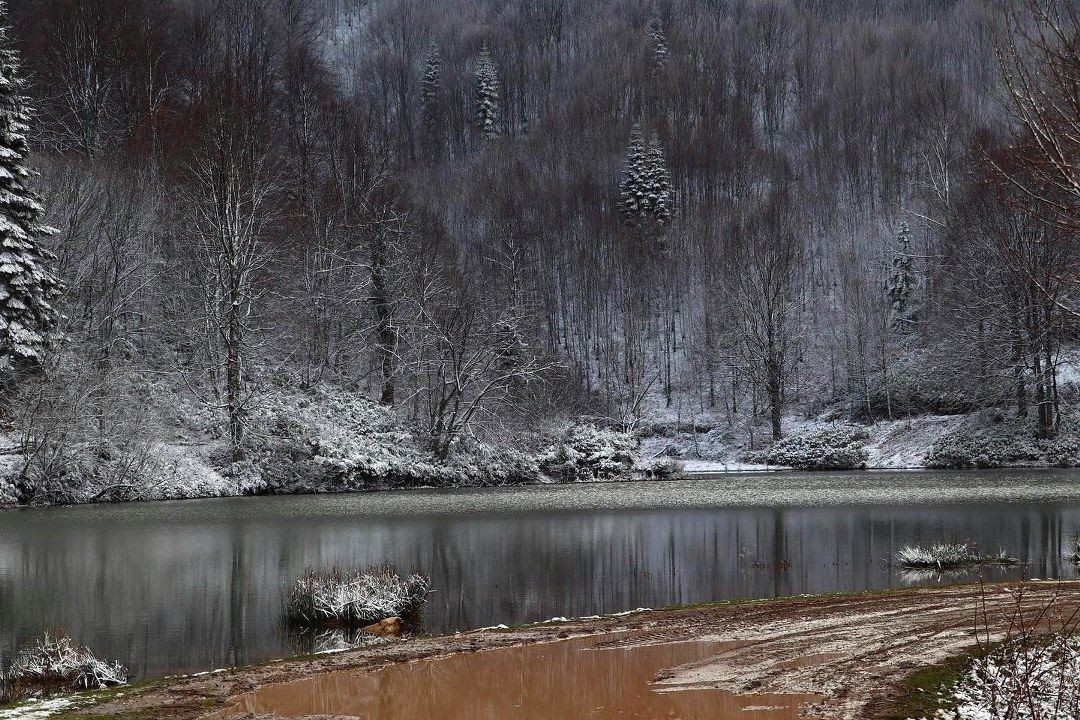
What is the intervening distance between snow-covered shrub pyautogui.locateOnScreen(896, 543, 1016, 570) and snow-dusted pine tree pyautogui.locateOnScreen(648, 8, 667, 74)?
80.9 meters

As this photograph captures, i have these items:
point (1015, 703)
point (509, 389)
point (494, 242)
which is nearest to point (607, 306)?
point (494, 242)

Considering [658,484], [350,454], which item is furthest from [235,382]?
[658,484]

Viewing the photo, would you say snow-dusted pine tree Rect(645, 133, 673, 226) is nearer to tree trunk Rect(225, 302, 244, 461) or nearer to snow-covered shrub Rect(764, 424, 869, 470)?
snow-covered shrub Rect(764, 424, 869, 470)

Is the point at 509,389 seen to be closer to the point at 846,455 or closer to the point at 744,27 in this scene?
the point at 846,455

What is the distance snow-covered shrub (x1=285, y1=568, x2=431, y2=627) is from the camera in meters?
13.6

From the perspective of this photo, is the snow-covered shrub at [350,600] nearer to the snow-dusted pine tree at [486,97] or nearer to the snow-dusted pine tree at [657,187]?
the snow-dusted pine tree at [657,187]

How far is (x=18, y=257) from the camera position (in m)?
29.1

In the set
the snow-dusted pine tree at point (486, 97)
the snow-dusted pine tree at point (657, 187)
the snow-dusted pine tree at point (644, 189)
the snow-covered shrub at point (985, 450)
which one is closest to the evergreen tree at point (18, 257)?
the snow-covered shrub at point (985, 450)

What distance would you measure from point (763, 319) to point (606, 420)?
11.0m

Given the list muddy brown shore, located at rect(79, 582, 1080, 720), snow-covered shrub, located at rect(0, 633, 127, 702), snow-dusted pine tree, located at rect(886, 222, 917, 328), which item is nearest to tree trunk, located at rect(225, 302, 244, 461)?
snow-covered shrub, located at rect(0, 633, 127, 702)

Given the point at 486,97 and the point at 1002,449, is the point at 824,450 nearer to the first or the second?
the point at 1002,449

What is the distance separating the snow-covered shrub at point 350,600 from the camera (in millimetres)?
13586

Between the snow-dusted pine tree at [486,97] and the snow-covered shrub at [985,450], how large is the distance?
6063 cm

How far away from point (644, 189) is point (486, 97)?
1267 inches
